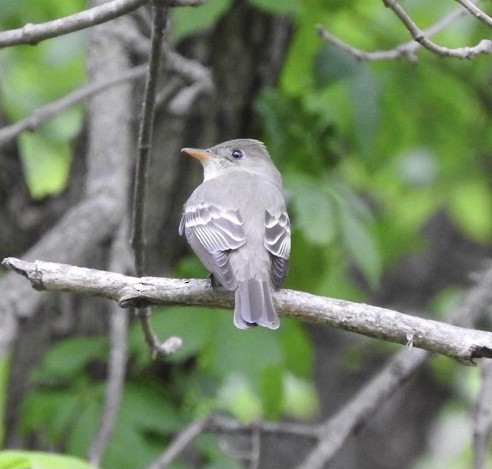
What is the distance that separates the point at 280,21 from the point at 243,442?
8.02 ft

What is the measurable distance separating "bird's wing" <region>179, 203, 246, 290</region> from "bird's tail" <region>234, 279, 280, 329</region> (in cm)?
8

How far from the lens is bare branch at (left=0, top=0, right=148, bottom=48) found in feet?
9.37

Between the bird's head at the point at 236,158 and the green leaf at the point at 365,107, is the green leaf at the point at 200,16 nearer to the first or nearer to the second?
the bird's head at the point at 236,158

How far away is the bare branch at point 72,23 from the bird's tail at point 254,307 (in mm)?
1018

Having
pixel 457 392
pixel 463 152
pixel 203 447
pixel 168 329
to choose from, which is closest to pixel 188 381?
pixel 203 447

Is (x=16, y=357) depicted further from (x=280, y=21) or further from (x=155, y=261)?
(x=280, y=21)

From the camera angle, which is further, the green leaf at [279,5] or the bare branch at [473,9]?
the green leaf at [279,5]

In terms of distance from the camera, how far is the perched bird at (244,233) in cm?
353

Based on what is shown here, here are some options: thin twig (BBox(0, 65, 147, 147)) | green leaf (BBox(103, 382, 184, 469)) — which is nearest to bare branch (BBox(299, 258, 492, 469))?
green leaf (BBox(103, 382, 184, 469))

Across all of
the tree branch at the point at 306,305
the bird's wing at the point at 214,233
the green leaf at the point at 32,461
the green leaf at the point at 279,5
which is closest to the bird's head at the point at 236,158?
the bird's wing at the point at 214,233

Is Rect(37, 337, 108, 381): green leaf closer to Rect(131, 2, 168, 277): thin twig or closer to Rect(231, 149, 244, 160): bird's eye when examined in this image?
Rect(231, 149, 244, 160): bird's eye

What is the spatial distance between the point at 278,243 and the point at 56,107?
123 centimetres

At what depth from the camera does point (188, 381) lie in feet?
17.2

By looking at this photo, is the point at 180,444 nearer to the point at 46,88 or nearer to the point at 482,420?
the point at 482,420
